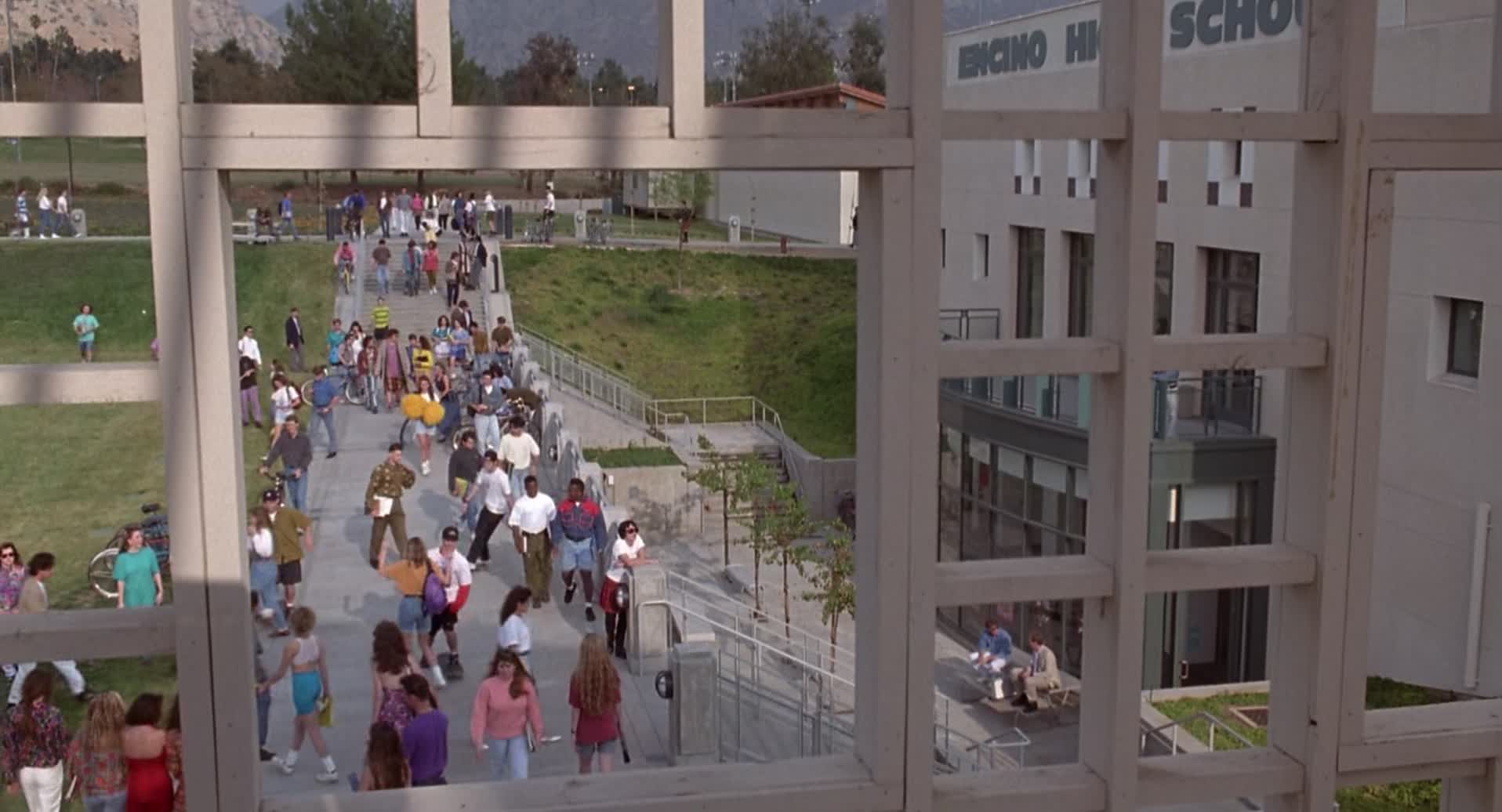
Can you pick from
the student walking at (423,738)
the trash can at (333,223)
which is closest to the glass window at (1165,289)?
the student walking at (423,738)

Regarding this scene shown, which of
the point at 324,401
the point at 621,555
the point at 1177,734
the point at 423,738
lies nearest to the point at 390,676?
the point at 423,738

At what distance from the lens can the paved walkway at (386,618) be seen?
11.6 meters

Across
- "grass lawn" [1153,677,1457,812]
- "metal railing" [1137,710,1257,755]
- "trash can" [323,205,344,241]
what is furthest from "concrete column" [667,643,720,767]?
"trash can" [323,205,344,241]

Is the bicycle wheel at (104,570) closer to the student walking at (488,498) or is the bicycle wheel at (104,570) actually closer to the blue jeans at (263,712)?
the student walking at (488,498)

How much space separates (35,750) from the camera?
8.70 meters

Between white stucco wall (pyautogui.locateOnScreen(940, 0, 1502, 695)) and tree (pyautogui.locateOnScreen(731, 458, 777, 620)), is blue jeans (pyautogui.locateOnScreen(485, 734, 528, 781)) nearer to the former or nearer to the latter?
white stucco wall (pyautogui.locateOnScreen(940, 0, 1502, 695))

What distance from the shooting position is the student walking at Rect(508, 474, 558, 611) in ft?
46.6

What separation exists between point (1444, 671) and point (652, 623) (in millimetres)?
9214

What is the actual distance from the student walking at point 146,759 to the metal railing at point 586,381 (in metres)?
29.6

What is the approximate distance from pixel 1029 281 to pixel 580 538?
569 inches

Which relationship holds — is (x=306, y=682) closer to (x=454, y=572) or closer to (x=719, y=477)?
(x=454, y=572)

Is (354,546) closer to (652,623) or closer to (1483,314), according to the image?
(652,623)

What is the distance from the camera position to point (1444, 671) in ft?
54.5

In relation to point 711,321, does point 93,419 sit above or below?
below
